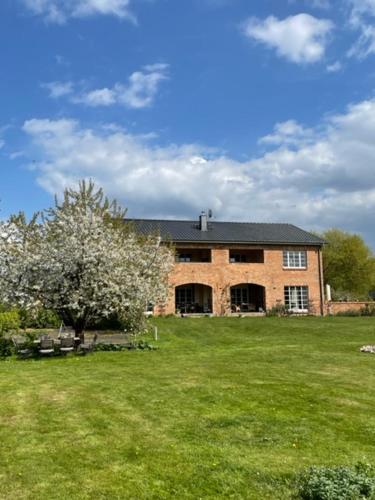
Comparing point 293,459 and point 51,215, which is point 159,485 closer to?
point 293,459

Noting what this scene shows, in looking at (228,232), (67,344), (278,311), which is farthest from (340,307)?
(67,344)

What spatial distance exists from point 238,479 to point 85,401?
4477 millimetres

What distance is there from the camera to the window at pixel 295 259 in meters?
Result: 38.3

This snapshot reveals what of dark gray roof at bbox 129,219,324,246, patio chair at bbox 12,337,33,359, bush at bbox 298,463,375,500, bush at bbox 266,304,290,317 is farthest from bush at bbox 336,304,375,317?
bush at bbox 298,463,375,500

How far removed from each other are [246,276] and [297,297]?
14.8 feet

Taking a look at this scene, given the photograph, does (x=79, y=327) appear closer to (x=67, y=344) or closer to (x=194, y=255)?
(x=67, y=344)

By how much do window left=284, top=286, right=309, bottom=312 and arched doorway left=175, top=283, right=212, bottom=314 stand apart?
603 centimetres

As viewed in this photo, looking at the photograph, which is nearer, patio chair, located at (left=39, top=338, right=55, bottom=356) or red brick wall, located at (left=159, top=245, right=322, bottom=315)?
patio chair, located at (left=39, top=338, right=55, bottom=356)

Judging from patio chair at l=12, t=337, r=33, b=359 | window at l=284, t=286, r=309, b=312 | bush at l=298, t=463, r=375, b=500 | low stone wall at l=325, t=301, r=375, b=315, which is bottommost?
bush at l=298, t=463, r=375, b=500

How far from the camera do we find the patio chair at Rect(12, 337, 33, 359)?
1723 centimetres

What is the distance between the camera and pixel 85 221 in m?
18.0

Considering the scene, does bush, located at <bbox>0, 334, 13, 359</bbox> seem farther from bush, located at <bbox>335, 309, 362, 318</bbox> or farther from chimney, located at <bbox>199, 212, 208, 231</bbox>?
bush, located at <bbox>335, 309, 362, 318</bbox>

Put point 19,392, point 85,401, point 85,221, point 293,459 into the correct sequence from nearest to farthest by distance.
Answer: point 293,459
point 85,401
point 19,392
point 85,221

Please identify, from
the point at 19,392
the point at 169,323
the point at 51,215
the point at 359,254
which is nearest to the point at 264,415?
the point at 19,392
